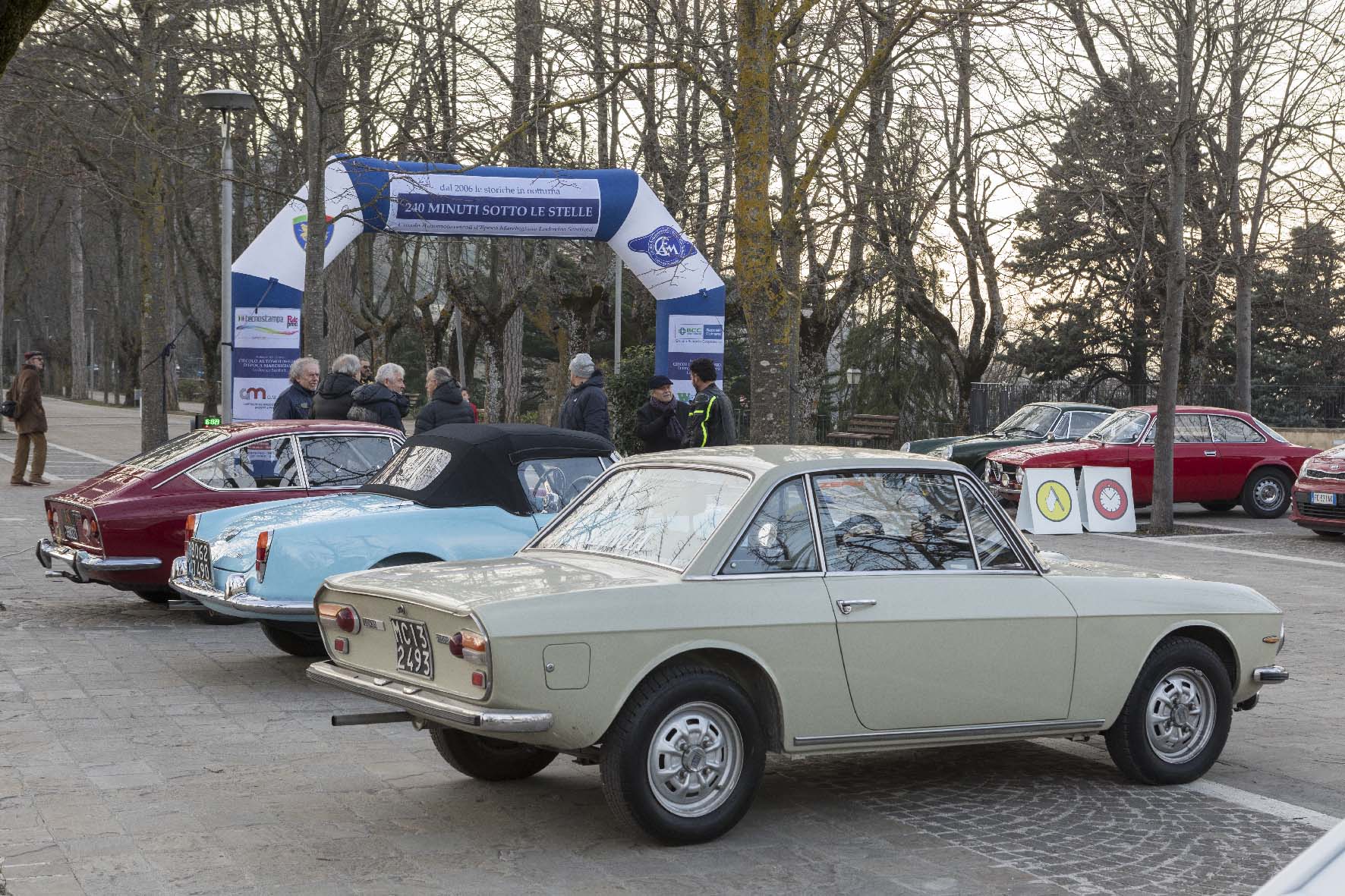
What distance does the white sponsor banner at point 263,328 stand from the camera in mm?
19562

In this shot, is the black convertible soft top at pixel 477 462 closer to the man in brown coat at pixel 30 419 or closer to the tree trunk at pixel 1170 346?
the tree trunk at pixel 1170 346

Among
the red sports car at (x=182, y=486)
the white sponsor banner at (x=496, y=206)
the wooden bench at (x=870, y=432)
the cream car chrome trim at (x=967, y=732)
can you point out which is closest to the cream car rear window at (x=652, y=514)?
the cream car chrome trim at (x=967, y=732)

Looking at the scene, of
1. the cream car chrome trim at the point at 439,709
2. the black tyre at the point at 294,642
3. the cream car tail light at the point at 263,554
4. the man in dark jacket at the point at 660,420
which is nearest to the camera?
the cream car chrome trim at the point at 439,709

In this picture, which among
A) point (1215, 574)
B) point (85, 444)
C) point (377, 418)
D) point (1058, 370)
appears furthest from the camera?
point (1058, 370)

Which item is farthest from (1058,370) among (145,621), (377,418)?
(145,621)

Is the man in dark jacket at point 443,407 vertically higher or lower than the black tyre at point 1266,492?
higher

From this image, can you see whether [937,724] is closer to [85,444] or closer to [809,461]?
[809,461]

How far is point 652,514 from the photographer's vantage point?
628 cm

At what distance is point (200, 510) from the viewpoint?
34.6 feet

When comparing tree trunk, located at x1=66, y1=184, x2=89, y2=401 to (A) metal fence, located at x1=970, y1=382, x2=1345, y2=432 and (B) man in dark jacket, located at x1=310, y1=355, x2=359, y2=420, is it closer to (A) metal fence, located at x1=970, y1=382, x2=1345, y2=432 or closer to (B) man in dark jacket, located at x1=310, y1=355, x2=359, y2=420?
(A) metal fence, located at x1=970, y1=382, x2=1345, y2=432

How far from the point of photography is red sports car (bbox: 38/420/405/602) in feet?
34.1

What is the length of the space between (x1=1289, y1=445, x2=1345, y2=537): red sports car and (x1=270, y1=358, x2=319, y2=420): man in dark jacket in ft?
39.3

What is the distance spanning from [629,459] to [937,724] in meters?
1.89

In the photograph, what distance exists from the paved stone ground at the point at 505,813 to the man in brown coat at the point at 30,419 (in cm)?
1451
